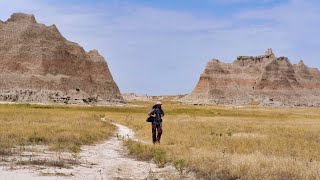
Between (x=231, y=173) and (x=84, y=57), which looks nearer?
(x=231, y=173)

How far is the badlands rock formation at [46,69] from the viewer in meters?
106

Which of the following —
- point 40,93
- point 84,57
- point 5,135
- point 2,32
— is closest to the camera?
point 5,135

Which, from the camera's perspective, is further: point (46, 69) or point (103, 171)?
point (46, 69)

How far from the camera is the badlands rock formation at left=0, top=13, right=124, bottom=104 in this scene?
106m

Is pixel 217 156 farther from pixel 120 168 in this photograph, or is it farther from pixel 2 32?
pixel 2 32

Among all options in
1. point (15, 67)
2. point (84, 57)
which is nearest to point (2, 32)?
point (15, 67)

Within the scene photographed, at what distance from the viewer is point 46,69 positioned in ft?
370

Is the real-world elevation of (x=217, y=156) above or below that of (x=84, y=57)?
below

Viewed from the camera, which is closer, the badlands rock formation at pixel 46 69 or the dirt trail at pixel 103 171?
the dirt trail at pixel 103 171

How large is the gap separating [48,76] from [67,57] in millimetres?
10265

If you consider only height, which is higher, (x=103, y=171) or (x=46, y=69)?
(x=46, y=69)

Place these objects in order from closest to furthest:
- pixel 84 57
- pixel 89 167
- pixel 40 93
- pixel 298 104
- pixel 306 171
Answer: pixel 306 171
pixel 89 167
pixel 40 93
pixel 84 57
pixel 298 104

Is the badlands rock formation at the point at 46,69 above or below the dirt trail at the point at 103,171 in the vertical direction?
above

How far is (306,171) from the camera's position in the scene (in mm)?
11461
